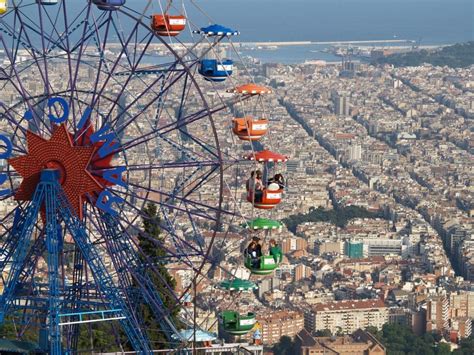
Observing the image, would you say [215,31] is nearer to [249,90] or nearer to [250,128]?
[249,90]

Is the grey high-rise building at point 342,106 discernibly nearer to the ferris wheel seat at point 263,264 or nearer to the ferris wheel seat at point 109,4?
the ferris wheel seat at point 263,264

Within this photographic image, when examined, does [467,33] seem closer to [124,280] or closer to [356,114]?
[356,114]

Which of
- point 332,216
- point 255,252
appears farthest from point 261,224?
point 332,216

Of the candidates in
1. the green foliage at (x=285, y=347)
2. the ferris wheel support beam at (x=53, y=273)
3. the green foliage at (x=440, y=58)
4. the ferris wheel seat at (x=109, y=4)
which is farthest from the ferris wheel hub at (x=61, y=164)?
the green foliage at (x=440, y=58)

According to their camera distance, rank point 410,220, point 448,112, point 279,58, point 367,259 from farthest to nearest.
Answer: point 279,58
point 448,112
point 410,220
point 367,259

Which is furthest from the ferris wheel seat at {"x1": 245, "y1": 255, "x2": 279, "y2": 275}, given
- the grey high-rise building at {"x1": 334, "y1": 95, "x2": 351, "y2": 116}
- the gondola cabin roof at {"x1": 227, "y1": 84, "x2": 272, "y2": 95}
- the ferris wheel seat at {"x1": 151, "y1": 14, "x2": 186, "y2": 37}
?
the grey high-rise building at {"x1": 334, "y1": 95, "x2": 351, "y2": 116}

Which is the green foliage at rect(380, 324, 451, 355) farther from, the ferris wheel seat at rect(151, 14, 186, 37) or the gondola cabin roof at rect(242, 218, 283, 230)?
the gondola cabin roof at rect(242, 218, 283, 230)

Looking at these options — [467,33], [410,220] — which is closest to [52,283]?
[410,220]
